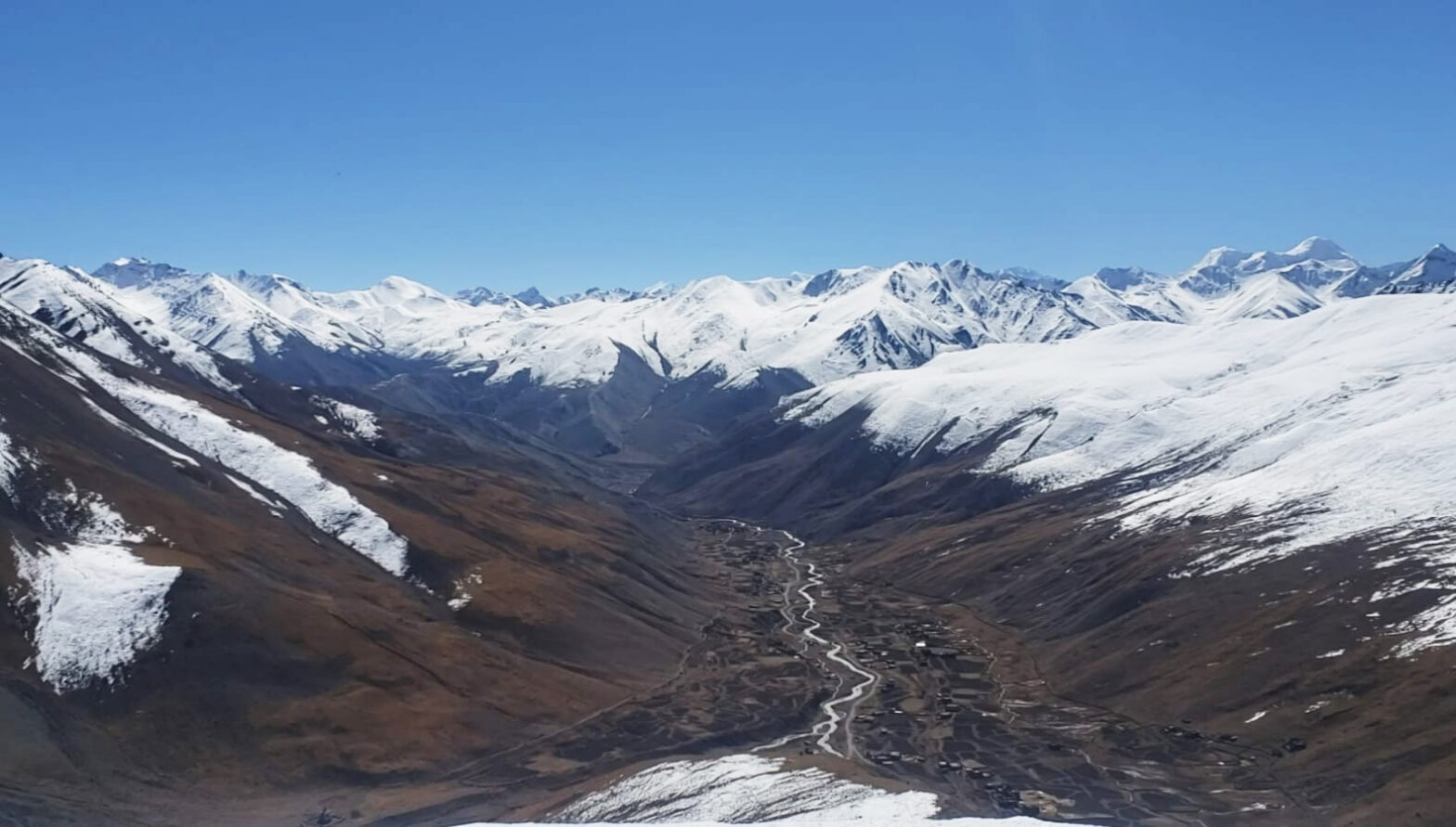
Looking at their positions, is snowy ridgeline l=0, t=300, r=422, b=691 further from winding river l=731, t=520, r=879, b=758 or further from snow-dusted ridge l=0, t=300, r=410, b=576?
winding river l=731, t=520, r=879, b=758

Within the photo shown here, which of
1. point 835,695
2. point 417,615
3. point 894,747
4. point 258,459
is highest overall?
point 258,459

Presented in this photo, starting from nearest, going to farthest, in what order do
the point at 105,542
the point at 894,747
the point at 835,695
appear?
1. the point at 894,747
2. the point at 105,542
3. the point at 835,695

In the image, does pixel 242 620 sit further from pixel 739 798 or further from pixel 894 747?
pixel 894 747

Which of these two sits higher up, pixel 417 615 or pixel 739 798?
A: pixel 417 615

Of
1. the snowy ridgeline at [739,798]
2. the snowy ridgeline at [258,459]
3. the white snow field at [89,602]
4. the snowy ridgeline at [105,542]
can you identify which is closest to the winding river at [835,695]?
the snowy ridgeline at [739,798]

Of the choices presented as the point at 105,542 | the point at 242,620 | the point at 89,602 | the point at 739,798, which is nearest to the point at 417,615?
the point at 242,620

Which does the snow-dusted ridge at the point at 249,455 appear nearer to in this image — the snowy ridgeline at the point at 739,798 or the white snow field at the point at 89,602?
the white snow field at the point at 89,602

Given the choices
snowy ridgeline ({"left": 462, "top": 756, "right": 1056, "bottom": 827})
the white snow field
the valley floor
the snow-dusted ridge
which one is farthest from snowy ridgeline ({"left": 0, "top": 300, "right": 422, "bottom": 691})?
snowy ridgeline ({"left": 462, "top": 756, "right": 1056, "bottom": 827})

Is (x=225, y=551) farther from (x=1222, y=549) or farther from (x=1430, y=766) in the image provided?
(x=1222, y=549)

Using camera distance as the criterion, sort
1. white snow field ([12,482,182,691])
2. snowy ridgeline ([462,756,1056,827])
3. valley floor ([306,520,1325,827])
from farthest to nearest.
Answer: white snow field ([12,482,182,691])
valley floor ([306,520,1325,827])
snowy ridgeline ([462,756,1056,827])
